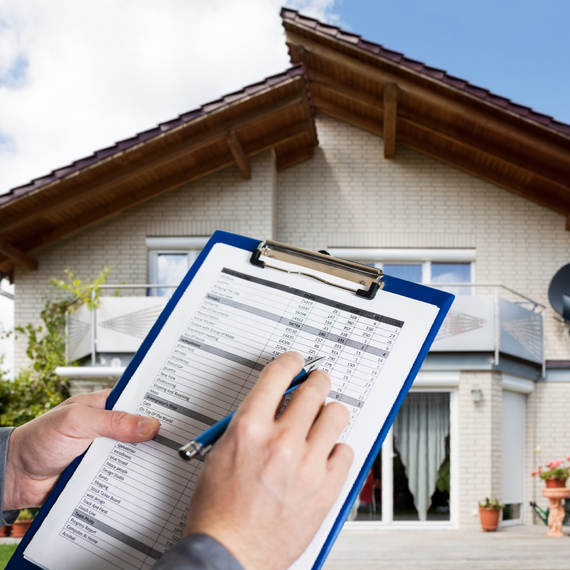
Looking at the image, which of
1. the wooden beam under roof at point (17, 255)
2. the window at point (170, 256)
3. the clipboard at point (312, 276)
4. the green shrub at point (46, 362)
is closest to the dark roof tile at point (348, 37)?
the window at point (170, 256)

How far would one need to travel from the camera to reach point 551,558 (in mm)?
6004

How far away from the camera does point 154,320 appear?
25.9ft

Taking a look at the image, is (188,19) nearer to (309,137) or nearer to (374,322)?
(309,137)

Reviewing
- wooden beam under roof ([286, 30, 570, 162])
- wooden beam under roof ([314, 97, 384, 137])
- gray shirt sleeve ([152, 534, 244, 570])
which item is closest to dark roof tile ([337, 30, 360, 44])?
wooden beam under roof ([286, 30, 570, 162])

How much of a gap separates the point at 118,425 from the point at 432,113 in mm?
8396

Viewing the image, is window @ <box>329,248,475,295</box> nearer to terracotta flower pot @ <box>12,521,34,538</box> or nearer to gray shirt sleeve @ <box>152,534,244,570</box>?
terracotta flower pot @ <box>12,521,34,538</box>

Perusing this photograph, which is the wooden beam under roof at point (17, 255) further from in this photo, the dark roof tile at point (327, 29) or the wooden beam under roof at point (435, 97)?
the dark roof tile at point (327, 29)

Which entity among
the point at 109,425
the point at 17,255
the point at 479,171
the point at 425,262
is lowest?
the point at 109,425

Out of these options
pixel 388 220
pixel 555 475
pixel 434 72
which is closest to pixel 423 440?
pixel 555 475

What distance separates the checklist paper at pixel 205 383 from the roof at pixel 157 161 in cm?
704

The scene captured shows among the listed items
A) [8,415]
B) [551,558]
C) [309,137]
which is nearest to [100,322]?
[8,415]

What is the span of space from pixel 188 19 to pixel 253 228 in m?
80.7

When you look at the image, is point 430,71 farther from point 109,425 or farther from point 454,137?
point 109,425

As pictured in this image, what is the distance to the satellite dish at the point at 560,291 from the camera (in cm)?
847
